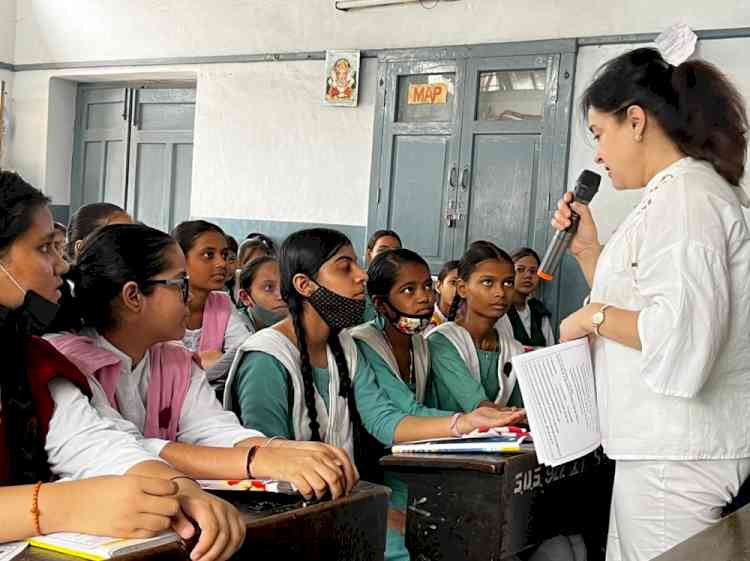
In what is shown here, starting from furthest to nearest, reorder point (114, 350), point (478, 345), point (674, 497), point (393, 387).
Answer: point (478, 345) → point (393, 387) → point (114, 350) → point (674, 497)

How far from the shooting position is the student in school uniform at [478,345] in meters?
2.89

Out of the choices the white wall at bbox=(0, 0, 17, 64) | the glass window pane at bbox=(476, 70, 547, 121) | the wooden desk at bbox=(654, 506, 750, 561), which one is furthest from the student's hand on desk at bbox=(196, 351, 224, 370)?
the white wall at bbox=(0, 0, 17, 64)

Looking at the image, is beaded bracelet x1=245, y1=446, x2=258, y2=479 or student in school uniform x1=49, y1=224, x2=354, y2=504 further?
student in school uniform x1=49, y1=224, x2=354, y2=504

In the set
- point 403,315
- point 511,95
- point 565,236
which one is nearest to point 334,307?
point 403,315

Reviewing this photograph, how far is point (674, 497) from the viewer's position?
5.74 feet

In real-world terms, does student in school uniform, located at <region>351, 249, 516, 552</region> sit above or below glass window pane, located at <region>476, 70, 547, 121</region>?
below

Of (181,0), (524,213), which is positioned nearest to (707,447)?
(524,213)

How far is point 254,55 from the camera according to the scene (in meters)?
6.71

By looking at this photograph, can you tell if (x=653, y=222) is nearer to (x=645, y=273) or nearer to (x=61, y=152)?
(x=645, y=273)

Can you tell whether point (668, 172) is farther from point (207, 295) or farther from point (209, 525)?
point (207, 295)

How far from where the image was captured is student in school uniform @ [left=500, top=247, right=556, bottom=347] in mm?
4777

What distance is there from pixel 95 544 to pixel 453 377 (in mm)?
1824

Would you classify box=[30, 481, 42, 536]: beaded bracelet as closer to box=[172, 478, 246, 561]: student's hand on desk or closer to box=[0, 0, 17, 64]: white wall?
box=[172, 478, 246, 561]: student's hand on desk

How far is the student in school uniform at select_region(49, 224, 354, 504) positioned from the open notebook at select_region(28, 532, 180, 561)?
1.95 feet
